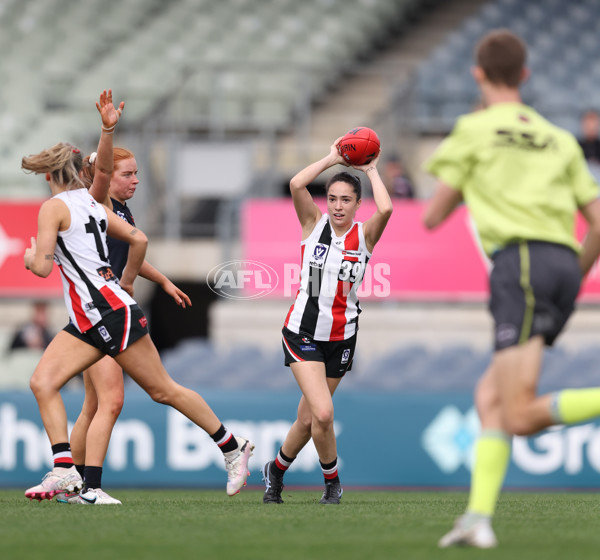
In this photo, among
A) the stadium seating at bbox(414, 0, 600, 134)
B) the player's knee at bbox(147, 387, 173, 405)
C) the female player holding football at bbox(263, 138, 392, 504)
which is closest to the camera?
the player's knee at bbox(147, 387, 173, 405)

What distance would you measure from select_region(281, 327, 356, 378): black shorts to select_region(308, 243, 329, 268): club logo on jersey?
1.36 feet

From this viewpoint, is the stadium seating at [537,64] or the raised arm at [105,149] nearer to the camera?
the raised arm at [105,149]

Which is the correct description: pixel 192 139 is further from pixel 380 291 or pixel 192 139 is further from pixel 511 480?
pixel 511 480

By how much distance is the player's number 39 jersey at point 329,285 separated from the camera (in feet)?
20.1

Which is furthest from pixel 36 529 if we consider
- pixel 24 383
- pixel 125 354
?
pixel 24 383

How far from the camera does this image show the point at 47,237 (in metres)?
5.55

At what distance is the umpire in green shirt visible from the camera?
396 centimetres

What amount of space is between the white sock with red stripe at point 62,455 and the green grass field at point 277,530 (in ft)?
0.80

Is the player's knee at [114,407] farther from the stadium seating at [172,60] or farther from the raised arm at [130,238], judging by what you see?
the stadium seating at [172,60]

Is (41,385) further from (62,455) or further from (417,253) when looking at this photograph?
(417,253)

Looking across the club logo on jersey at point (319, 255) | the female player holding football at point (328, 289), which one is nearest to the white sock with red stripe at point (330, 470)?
the female player holding football at point (328, 289)

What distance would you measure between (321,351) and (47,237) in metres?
1.69

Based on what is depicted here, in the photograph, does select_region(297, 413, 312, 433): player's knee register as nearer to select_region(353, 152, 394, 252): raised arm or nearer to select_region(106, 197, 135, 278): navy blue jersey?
select_region(353, 152, 394, 252): raised arm

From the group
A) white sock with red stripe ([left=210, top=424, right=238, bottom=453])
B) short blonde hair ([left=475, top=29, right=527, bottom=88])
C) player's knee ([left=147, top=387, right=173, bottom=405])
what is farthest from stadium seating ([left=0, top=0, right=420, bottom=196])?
short blonde hair ([left=475, top=29, right=527, bottom=88])
